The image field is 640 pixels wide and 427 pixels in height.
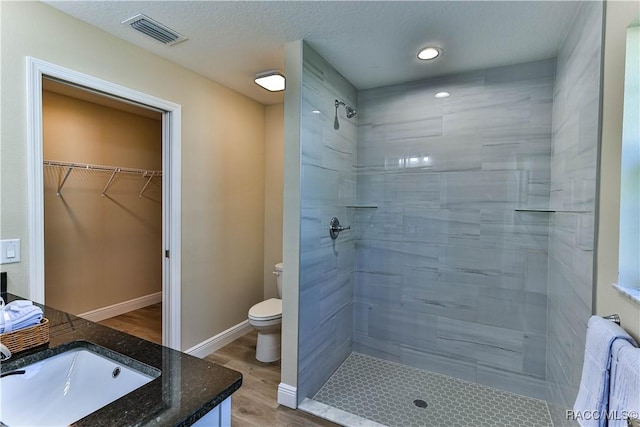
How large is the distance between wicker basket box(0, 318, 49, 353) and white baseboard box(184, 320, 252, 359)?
1597 mm

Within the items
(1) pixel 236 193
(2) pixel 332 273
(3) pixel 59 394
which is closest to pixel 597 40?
(2) pixel 332 273

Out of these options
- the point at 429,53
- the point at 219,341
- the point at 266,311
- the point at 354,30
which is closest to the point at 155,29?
the point at 354,30

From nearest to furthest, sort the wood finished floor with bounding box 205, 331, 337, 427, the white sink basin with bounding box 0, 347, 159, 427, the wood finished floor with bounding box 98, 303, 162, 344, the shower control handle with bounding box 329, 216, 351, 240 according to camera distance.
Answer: the white sink basin with bounding box 0, 347, 159, 427, the wood finished floor with bounding box 205, 331, 337, 427, the shower control handle with bounding box 329, 216, 351, 240, the wood finished floor with bounding box 98, 303, 162, 344

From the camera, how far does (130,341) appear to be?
112 cm

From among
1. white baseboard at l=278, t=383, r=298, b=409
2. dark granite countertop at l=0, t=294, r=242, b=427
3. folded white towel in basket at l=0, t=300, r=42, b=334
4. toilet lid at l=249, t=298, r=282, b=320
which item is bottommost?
white baseboard at l=278, t=383, r=298, b=409

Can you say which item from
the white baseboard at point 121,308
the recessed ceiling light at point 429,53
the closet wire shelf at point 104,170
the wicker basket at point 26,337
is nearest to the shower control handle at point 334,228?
the recessed ceiling light at point 429,53

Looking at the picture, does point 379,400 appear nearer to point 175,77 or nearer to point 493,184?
point 493,184

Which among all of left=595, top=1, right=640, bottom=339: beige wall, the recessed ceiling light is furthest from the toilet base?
the recessed ceiling light

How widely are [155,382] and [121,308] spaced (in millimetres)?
3549

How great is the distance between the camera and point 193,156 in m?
2.60

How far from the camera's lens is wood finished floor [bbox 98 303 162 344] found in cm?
323

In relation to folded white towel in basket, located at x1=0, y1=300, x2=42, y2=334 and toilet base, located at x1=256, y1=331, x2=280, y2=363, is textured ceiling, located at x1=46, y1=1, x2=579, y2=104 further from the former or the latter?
toilet base, located at x1=256, y1=331, x2=280, y2=363

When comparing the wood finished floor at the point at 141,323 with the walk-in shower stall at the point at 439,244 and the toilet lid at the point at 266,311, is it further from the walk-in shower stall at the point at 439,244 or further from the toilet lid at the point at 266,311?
the walk-in shower stall at the point at 439,244

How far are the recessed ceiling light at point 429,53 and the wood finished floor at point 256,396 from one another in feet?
8.17
